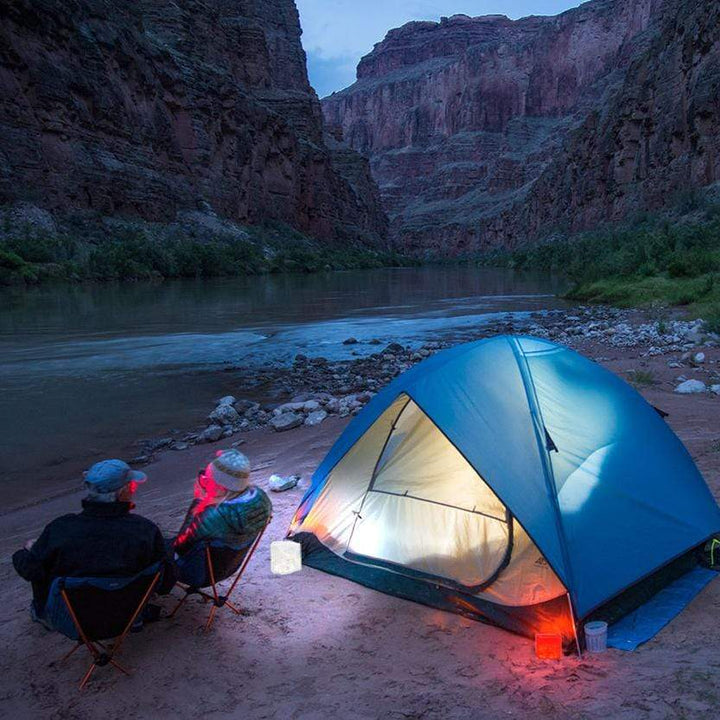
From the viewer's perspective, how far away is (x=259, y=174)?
6869 cm

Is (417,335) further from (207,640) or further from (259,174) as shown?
(259,174)

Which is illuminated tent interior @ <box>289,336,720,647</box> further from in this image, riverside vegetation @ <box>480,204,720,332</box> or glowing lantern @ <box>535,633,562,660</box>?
→ riverside vegetation @ <box>480,204,720,332</box>

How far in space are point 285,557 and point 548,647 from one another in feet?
5.57

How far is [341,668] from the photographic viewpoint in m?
2.95

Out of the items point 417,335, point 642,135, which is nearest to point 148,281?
point 417,335

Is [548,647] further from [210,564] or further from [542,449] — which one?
[210,564]

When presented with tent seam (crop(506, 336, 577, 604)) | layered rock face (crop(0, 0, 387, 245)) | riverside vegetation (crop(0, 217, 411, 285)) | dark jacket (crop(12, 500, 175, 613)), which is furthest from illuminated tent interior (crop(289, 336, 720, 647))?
layered rock face (crop(0, 0, 387, 245))

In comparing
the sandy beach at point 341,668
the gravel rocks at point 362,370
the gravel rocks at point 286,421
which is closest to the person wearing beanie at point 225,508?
the sandy beach at point 341,668

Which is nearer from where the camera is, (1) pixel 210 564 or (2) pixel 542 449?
(1) pixel 210 564

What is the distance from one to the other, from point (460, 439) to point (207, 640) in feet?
5.47

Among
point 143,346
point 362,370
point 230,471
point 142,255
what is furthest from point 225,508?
point 142,255

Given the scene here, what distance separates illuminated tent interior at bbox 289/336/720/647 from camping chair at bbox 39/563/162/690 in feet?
4.47

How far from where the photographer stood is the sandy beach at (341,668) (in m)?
2.63

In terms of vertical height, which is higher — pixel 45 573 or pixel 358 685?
pixel 45 573
